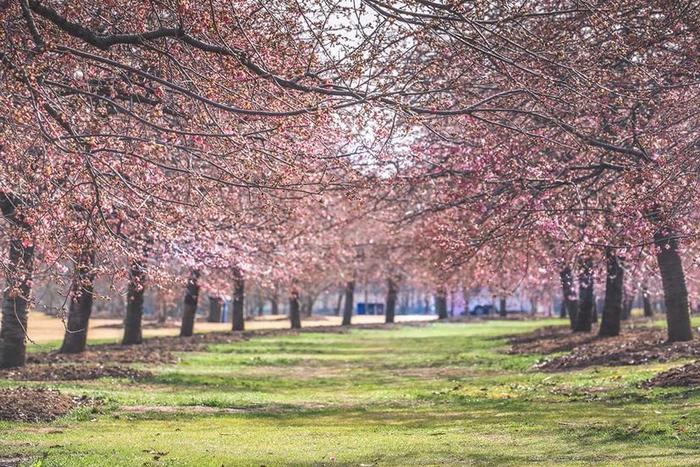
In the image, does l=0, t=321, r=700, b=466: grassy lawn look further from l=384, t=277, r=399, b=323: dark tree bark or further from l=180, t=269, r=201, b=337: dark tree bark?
l=384, t=277, r=399, b=323: dark tree bark

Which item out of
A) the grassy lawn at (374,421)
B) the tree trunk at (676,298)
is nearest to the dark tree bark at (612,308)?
the grassy lawn at (374,421)

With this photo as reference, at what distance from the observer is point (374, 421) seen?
15.7m

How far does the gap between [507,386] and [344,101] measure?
35.5 feet

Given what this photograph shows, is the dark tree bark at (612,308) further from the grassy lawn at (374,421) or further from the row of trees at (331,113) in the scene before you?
the row of trees at (331,113)

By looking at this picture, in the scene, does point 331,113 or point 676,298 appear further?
point 676,298

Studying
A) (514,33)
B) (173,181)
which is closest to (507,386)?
(173,181)

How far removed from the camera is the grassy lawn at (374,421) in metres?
11.4

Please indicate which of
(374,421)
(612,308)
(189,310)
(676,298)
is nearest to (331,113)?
(374,421)

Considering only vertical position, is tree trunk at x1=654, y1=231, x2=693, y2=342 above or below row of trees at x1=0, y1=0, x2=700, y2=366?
below

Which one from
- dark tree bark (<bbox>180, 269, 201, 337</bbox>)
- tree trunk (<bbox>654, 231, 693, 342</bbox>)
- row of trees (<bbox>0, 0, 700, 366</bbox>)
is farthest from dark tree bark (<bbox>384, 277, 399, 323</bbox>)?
row of trees (<bbox>0, 0, 700, 366</bbox>)

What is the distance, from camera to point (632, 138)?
50.3ft

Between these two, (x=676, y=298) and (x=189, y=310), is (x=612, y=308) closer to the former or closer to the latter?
(x=676, y=298)

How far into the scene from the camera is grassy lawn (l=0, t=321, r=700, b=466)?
1142cm

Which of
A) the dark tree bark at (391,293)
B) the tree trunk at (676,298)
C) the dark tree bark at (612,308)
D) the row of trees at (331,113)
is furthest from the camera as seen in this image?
the dark tree bark at (391,293)
